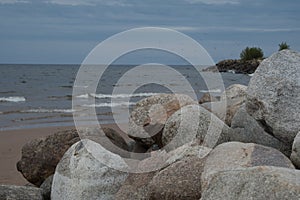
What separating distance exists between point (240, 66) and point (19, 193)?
215ft

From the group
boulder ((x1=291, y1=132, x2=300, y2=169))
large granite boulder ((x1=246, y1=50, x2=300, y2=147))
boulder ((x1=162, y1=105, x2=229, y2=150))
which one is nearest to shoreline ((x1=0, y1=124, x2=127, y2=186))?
boulder ((x1=162, y1=105, x2=229, y2=150))

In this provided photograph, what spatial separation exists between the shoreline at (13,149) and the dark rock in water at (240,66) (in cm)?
4673

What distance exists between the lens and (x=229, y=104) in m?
9.02

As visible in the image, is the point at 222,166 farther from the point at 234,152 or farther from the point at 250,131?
the point at 250,131

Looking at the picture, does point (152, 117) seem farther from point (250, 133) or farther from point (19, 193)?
point (19, 193)

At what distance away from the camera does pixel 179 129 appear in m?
7.15

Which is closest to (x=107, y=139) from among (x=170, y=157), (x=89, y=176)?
(x=89, y=176)

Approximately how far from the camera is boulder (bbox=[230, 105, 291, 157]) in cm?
642

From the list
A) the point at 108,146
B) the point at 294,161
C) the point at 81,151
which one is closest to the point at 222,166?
the point at 294,161

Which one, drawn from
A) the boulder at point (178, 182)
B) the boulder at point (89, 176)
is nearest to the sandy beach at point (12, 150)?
the boulder at point (89, 176)

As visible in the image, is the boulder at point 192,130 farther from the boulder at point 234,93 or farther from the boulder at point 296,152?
the boulder at point 234,93

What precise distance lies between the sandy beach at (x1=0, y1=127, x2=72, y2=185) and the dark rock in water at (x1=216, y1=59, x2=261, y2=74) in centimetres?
4689

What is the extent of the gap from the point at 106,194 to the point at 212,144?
5.84 feet

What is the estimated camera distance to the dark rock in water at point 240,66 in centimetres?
6403
